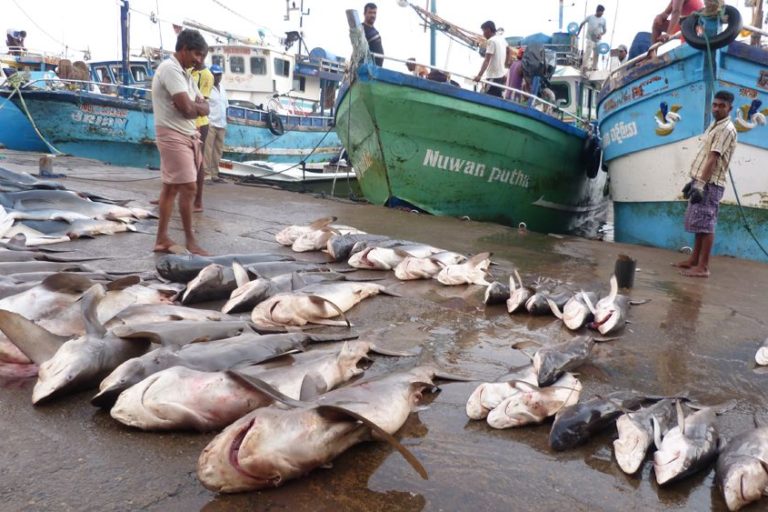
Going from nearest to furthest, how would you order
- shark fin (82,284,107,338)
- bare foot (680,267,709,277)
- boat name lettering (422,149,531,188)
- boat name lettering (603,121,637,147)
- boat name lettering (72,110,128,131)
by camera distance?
shark fin (82,284,107,338) < bare foot (680,267,709,277) < boat name lettering (603,121,637,147) < boat name lettering (422,149,531,188) < boat name lettering (72,110,128,131)

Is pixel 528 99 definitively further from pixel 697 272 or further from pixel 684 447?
pixel 684 447

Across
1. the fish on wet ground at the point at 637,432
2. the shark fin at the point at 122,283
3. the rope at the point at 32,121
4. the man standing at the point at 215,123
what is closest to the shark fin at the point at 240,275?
the shark fin at the point at 122,283

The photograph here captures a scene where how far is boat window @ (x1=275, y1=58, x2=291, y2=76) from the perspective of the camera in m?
20.9

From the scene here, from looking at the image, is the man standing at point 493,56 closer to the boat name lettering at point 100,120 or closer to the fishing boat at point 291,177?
the fishing boat at point 291,177

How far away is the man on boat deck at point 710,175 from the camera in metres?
5.87

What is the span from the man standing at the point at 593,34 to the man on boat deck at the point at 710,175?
8847 mm

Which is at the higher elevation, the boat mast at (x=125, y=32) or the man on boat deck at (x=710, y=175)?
the boat mast at (x=125, y=32)

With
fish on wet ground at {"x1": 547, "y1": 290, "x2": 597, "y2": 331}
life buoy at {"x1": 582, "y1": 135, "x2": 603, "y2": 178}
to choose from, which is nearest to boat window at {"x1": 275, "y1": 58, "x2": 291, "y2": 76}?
life buoy at {"x1": 582, "y1": 135, "x2": 603, "y2": 178}

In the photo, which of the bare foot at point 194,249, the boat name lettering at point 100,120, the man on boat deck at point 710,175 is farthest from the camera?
the boat name lettering at point 100,120

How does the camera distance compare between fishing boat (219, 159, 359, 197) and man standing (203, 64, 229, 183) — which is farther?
fishing boat (219, 159, 359, 197)

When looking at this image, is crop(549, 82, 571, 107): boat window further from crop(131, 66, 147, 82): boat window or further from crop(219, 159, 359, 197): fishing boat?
crop(131, 66, 147, 82): boat window

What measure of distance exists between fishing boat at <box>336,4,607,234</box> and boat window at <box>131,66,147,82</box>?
1336 centimetres

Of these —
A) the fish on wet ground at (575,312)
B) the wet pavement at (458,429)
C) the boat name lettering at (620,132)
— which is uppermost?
the boat name lettering at (620,132)

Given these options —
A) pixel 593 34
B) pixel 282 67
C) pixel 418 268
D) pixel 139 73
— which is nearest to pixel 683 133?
pixel 418 268
